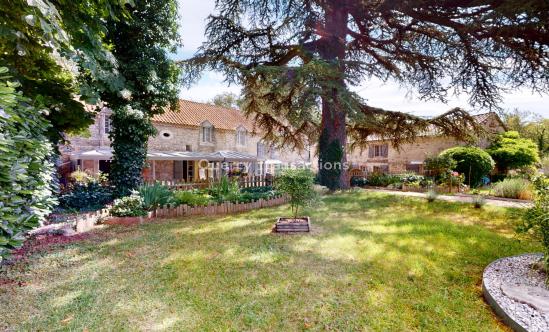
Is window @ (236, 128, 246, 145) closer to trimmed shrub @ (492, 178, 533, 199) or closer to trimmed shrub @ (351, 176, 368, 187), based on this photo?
trimmed shrub @ (351, 176, 368, 187)

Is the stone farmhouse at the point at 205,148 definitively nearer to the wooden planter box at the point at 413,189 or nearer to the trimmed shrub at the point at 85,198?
the wooden planter box at the point at 413,189

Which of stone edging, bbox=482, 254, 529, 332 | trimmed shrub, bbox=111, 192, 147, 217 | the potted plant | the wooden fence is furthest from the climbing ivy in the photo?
stone edging, bbox=482, 254, 529, 332

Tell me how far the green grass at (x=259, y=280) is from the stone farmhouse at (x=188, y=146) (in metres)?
13.5

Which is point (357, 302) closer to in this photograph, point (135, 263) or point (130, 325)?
point (130, 325)

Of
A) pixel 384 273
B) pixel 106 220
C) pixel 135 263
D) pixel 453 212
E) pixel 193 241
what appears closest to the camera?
pixel 384 273

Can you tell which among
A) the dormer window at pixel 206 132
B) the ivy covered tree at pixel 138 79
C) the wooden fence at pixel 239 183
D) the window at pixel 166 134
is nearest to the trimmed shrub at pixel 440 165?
the wooden fence at pixel 239 183

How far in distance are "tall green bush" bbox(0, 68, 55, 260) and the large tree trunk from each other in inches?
465

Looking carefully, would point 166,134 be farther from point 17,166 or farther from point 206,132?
point 17,166

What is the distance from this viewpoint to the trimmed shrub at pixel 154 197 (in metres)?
9.11

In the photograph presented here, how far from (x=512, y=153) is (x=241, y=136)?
23.9m

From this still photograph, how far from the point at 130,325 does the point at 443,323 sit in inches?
142

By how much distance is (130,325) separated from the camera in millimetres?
3133

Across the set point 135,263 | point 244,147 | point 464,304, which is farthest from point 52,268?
point 244,147

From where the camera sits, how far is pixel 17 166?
3.95m
